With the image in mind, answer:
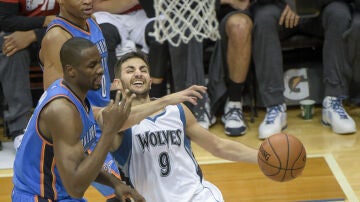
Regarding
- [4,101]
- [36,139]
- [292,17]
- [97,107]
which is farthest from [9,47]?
[36,139]

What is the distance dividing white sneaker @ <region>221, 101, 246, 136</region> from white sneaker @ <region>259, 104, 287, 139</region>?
0.62ft

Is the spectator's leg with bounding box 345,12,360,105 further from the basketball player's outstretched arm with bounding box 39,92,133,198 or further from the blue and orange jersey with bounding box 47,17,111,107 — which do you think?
the basketball player's outstretched arm with bounding box 39,92,133,198

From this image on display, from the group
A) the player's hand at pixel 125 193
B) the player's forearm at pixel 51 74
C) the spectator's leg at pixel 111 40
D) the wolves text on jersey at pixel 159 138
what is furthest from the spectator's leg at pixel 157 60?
the player's hand at pixel 125 193

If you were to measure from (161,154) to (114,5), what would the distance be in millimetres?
2854

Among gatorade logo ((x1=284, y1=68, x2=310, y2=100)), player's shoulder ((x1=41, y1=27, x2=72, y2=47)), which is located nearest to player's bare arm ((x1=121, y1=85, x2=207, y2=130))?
player's shoulder ((x1=41, y1=27, x2=72, y2=47))

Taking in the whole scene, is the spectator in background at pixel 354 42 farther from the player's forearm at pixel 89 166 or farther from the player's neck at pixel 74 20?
the player's forearm at pixel 89 166

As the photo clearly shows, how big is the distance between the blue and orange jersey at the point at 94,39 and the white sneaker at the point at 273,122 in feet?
6.57

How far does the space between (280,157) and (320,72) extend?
3.11 m

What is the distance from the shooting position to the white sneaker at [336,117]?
6242 mm

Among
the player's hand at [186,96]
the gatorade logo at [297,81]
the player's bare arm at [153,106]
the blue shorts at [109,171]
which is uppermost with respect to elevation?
the player's hand at [186,96]

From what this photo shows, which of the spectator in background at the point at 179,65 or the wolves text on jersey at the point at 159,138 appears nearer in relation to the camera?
the wolves text on jersey at the point at 159,138

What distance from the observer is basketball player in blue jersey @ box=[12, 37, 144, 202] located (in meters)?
3.20

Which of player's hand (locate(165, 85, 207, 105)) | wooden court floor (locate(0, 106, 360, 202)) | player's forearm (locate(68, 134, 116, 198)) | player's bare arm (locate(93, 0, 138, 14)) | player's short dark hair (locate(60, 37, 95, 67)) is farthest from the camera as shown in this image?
player's bare arm (locate(93, 0, 138, 14))

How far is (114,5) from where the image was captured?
6590 millimetres
